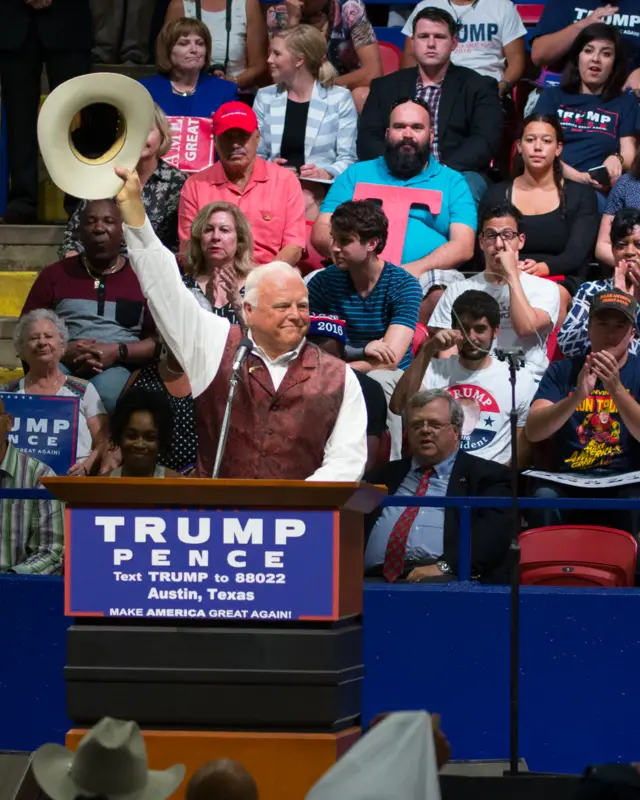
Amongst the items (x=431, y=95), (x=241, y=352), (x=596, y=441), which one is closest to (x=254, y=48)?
(x=431, y=95)

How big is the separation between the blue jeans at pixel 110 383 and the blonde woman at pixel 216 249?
0.52 meters

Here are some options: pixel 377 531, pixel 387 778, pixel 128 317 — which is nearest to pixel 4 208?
pixel 128 317

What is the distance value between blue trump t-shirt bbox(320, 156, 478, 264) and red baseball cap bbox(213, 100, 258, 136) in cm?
62

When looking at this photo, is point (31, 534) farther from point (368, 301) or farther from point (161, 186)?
point (161, 186)

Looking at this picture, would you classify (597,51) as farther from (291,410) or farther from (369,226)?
(291,410)

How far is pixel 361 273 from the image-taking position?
7918 mm

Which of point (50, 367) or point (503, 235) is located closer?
point (50, 367)

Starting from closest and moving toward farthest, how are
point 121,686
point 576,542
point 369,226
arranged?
point 121,686 < point 576,542 < point 369,226

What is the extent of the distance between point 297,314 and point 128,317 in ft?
10.6

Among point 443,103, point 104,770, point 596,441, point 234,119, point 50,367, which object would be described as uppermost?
point 443,103

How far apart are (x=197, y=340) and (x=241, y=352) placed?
293 millimetres

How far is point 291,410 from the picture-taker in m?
5.08

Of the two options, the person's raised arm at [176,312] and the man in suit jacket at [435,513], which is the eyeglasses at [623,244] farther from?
the person's raised arm at [176,312]

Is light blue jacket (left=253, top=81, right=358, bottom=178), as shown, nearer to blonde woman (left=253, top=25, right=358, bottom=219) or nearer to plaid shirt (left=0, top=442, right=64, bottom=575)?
blonde woman (left=253, top=25, right=358, bottom=219)
